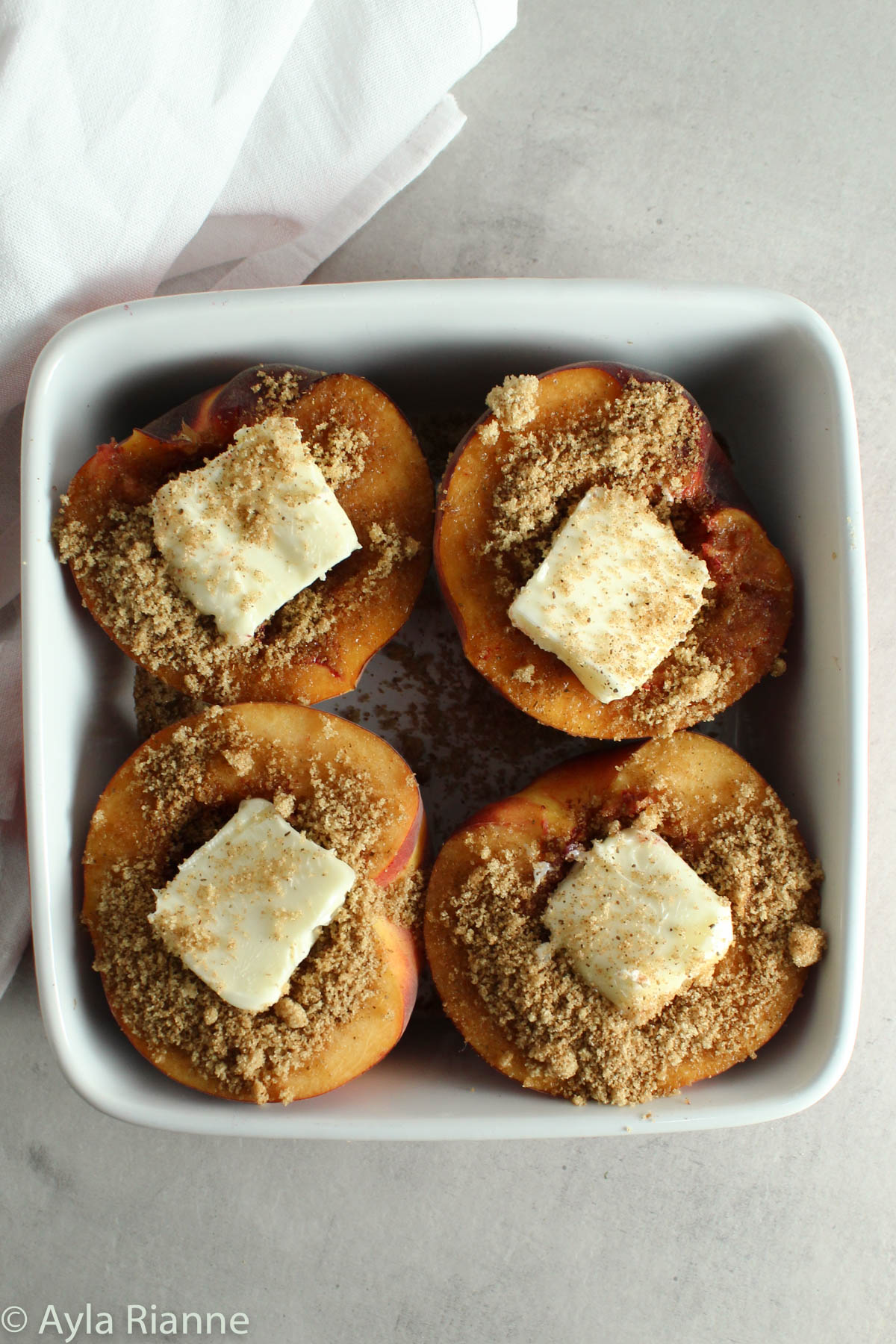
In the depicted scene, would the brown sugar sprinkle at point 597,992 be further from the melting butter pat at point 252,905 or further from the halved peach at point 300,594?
the halved peach at point 300,594

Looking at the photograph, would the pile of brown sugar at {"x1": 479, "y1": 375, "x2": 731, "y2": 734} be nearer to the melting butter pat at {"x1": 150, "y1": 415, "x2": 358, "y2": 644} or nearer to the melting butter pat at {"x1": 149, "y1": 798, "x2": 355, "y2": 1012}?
the melting butter pat at {"x1": 150, "y1": 415, "x2": 358, "y2": 644}

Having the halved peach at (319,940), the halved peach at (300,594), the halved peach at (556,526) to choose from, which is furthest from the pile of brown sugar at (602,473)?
the halved peach at (319,940)

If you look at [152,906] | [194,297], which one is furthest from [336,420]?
[152,906]

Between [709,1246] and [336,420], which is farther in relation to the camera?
[709,1246]

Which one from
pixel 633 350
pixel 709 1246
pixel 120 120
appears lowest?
pixel 709 1246

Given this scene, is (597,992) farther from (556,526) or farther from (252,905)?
(556,526)

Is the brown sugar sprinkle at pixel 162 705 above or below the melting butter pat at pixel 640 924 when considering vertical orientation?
above

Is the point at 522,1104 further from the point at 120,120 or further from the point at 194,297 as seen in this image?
the point at 120,120
